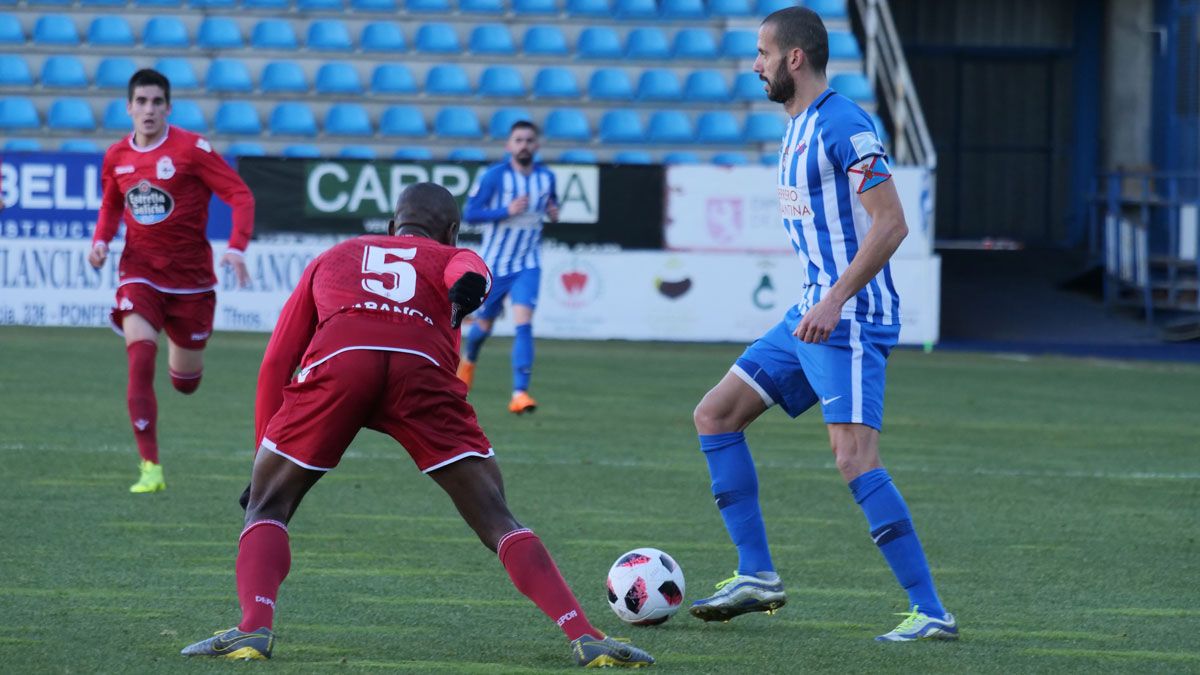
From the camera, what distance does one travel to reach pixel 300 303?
4582 mm

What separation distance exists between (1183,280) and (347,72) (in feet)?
33.0

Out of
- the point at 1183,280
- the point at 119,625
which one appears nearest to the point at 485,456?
the point at 119,625

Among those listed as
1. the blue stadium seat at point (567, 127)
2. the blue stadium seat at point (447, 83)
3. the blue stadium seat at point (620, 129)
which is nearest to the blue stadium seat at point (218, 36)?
the blue stadium seat at point (447, 83)

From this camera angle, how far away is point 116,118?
64.5ft

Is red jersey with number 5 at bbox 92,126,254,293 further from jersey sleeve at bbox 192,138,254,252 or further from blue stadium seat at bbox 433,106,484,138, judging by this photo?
blue stadium seat at bbox 433,106,484,138

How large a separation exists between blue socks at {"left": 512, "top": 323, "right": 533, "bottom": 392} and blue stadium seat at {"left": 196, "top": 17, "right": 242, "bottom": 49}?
9970 mm

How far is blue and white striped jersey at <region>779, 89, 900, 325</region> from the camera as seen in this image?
498 cm

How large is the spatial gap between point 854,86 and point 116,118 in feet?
27.6

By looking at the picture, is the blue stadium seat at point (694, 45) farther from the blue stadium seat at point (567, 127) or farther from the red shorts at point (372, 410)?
the red shorts at point (372, 410)

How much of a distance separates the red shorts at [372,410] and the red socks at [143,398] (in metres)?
3.51

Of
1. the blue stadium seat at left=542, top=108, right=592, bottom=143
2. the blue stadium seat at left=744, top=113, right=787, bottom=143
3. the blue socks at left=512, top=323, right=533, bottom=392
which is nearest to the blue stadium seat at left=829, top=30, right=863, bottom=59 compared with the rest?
the blue stadium seat at left=744, top=113, right=787, bottom=143

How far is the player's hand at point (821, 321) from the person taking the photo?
16.1 ft

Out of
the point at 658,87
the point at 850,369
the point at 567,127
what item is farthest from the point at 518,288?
the point at 658,87

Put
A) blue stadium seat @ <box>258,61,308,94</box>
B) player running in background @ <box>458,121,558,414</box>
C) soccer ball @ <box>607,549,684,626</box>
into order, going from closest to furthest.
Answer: soccer ball @ <box>607,549,684,626</box> → player running in background @ <box>458,121,558,414</box> → blue stadium seat @ <box>258,61,308,94</box>
